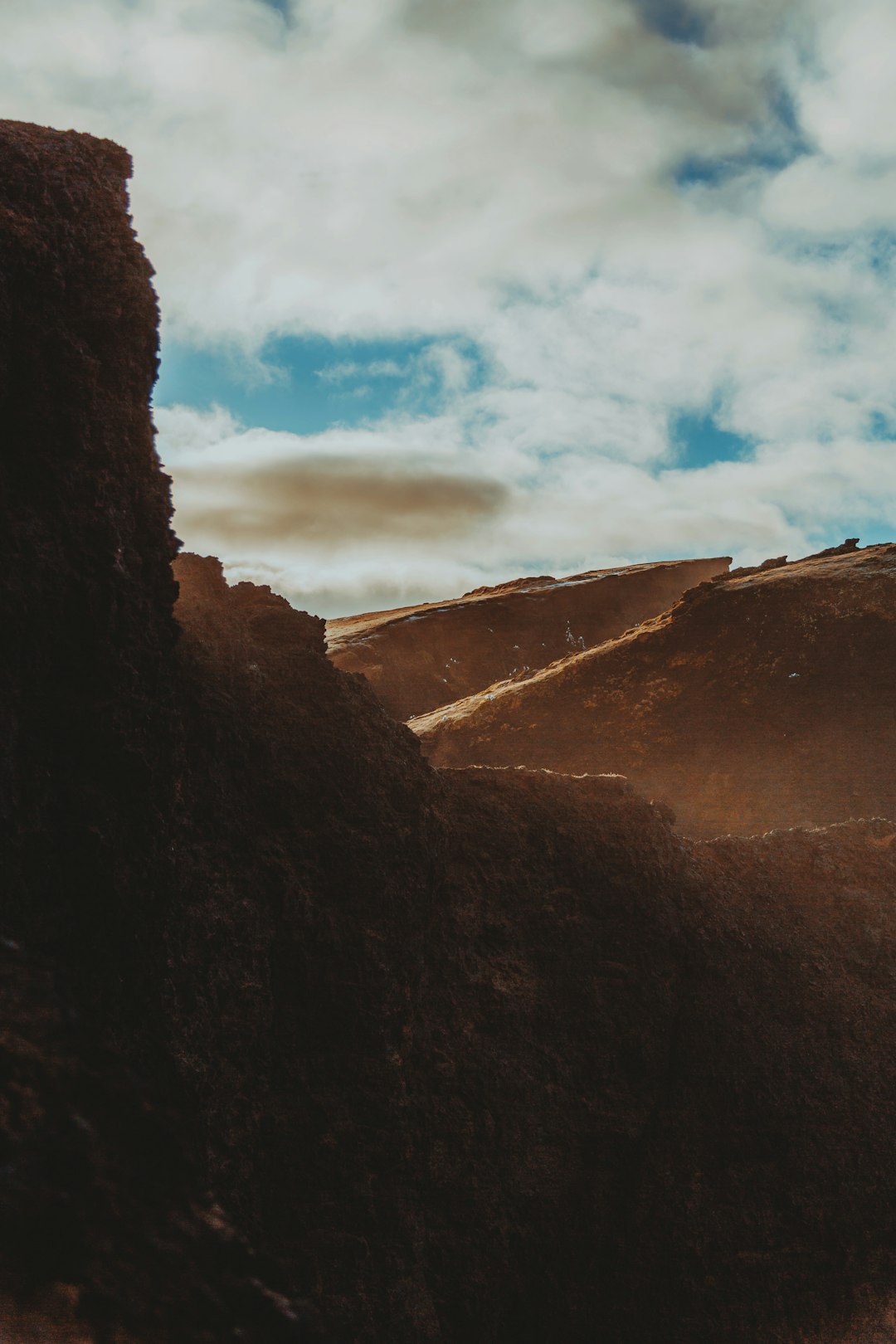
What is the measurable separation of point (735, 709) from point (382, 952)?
16.6 meters

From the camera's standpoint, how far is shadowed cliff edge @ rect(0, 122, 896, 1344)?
14.1ft

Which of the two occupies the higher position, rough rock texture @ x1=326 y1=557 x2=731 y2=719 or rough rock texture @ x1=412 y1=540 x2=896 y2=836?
rough rock texture @ x1=326 y1=557 x2=731 y2=719

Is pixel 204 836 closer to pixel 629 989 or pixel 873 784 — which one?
pixel 629 989

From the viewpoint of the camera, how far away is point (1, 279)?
161 inches

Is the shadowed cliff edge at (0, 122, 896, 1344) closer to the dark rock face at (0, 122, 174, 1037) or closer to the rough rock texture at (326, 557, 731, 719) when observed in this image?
the dark rock face at (0, 122, 174, 1037)

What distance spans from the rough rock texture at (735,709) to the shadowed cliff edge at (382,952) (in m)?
11.0

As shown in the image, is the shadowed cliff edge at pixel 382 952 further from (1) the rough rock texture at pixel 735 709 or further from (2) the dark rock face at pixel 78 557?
(1) the rough rock texture at pixel 735 709

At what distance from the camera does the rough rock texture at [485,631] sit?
111ft

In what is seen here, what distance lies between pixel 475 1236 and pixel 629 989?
1.90 metres

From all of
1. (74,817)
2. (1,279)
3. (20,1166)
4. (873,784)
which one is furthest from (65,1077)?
(873,784)

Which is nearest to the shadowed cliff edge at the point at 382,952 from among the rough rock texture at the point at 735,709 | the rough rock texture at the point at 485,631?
the rough rock texture at the point at 735,709

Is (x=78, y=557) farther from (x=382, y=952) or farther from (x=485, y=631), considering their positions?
(x=485, y=631)

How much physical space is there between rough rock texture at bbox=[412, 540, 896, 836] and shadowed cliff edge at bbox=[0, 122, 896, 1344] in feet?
36.2

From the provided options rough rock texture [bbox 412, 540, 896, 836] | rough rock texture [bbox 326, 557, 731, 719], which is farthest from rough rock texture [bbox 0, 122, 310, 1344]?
rough rock texture [bbox 326, 557, 731, 719]
